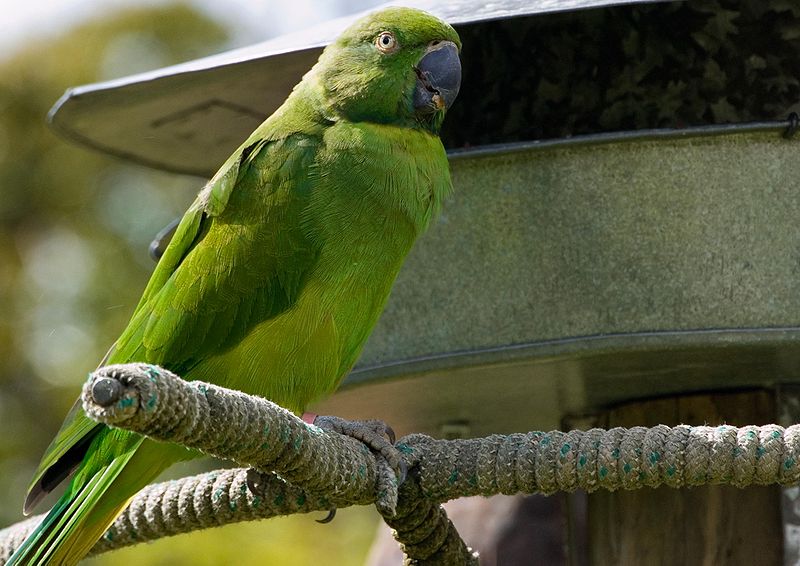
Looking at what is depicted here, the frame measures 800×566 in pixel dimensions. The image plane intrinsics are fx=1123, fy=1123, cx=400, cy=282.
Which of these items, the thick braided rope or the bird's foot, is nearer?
the thick braided rope

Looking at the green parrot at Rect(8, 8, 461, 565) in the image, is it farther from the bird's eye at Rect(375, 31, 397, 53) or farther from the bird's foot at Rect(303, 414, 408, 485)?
the bird's foot at Rect(303, 414, 408, 485)

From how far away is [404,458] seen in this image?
2246 mm

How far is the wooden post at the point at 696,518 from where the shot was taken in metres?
2.77

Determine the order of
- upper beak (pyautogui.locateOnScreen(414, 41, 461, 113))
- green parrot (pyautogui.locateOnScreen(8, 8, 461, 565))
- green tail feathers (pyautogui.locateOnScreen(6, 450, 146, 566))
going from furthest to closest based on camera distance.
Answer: upper beak (pyautogui.locateOnScreen(414, 41, 461, 113))
green parrot (pyautogui.locateOnScreen(8, 8, 461, 565))
green tail feathers (pyautogui.locateOnScreen(6, 450, 146, 566))

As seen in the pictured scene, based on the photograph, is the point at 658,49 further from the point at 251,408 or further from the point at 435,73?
the point at 251,408

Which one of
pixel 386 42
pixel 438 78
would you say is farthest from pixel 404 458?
pixel 386 42

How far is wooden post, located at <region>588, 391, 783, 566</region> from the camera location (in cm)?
277

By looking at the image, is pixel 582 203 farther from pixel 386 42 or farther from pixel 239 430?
pixel 239 430

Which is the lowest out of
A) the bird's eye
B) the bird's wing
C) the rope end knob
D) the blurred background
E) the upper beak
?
the blurred background

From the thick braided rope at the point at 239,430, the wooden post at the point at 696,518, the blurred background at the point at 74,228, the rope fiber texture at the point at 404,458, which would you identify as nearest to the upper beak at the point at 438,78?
the wooden post at the point at 696,518

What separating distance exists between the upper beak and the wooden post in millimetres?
1014

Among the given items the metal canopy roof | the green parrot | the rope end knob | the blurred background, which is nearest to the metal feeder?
the metal canopy roof

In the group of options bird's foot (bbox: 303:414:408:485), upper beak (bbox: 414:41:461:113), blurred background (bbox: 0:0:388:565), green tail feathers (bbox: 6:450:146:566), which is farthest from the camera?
blurred background (bbox: 0:0:388:565)

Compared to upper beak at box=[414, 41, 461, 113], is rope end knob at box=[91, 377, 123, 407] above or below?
above
